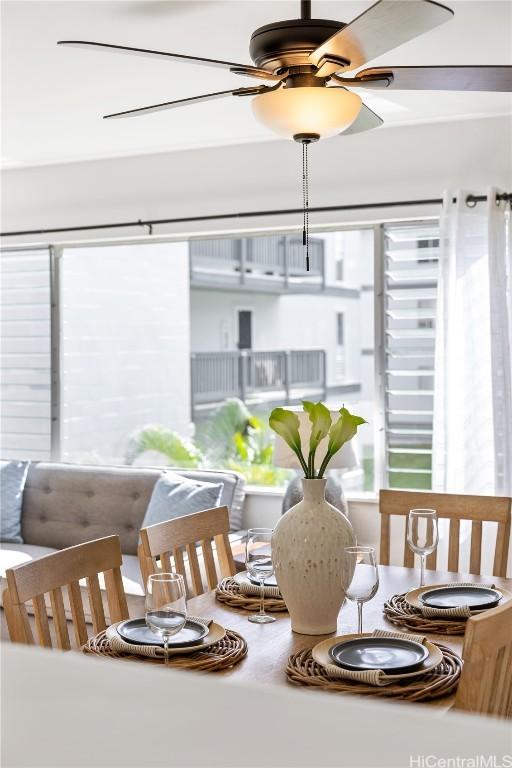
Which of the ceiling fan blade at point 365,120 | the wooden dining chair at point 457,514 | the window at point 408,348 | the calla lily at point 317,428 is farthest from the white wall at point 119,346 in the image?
the calla lily at point 317,428

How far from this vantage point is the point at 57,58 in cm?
321

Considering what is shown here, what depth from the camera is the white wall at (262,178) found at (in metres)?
4.14

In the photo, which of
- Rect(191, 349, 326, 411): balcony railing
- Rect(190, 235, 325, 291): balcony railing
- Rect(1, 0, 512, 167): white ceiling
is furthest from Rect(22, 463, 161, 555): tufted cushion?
Rect(190, 235, 325, 291): balcony railing

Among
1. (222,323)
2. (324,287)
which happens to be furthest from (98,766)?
(324,287)

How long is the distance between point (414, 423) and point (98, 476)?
5.50 feet

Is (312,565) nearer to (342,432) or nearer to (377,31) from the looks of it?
(342,432)

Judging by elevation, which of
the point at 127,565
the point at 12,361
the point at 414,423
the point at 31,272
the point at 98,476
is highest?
the point at 31,272

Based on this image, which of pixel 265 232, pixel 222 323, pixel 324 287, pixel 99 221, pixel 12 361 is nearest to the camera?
pixel 265 232

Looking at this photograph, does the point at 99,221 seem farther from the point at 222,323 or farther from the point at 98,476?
the point at 222,323

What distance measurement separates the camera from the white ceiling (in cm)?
277

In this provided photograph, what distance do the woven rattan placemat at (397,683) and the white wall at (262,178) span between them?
278 centimetres

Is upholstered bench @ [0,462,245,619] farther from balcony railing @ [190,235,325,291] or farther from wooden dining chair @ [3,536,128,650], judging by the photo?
balcony railing @ [190,235,325,291]

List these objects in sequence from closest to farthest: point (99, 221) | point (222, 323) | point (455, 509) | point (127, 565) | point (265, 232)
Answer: point (455, 509) < point (127, 565) < point (265, 232) < point (99, 221) < point (222, 323)

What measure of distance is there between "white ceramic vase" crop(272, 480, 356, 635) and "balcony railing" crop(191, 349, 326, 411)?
7658 mm
